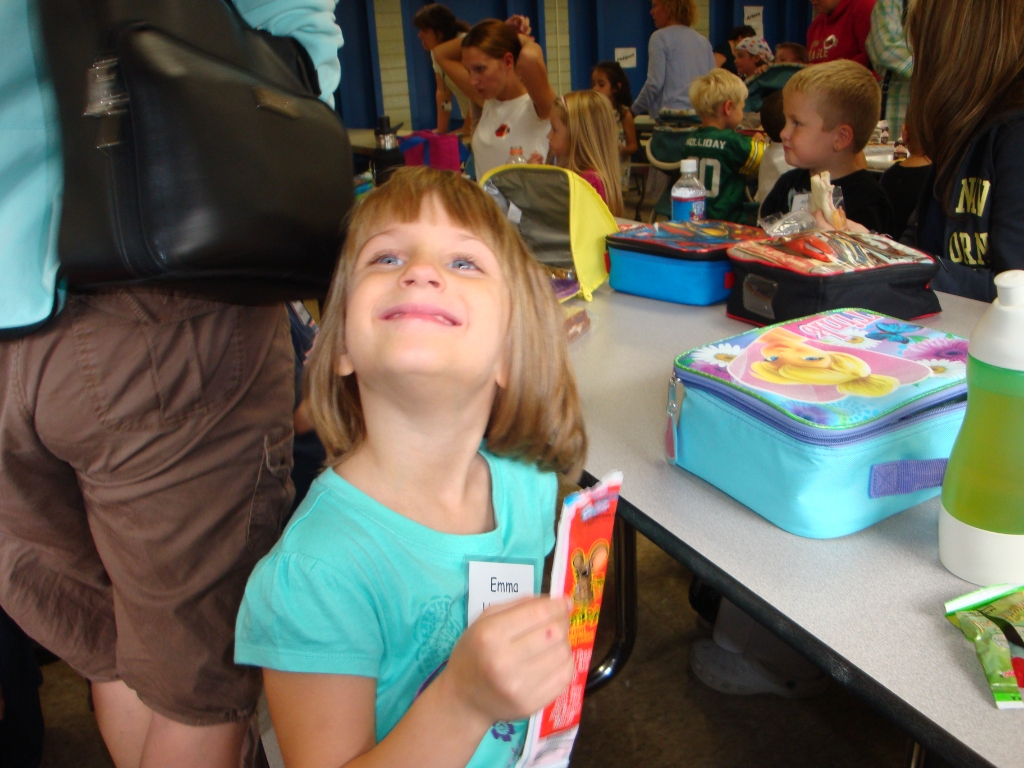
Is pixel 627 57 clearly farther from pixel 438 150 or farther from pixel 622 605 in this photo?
pixel 622 605

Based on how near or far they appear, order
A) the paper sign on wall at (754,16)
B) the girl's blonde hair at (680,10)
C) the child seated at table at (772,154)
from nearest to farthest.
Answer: the child seated at table at (772,154)
the girl's blonde hair at (680,10)
the paper sign on wall at (754,16)

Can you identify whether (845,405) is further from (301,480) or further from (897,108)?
(897,108)

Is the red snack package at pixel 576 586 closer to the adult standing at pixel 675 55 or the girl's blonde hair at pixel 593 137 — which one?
the girl's blonde hair at pixel 593 137

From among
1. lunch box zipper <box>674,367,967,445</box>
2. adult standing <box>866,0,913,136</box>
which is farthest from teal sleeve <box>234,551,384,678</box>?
adult standing <box>866,0,913,136</box>

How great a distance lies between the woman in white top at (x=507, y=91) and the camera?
360 centimetres

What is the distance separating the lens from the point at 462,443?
36.5 inches

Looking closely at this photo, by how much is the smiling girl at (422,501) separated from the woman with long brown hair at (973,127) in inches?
48.2

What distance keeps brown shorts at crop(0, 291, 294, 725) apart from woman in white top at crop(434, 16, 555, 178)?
8.83 feet

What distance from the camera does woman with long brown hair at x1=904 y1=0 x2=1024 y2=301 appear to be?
1660mm

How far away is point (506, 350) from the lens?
96 centimetres

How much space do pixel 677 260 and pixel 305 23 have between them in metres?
0.99

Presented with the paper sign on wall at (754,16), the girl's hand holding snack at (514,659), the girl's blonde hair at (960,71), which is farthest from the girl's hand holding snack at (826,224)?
the paper sign on wall at (754,16)

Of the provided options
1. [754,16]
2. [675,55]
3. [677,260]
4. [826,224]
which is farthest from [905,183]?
[754,16]

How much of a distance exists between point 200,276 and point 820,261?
3.71 ft
